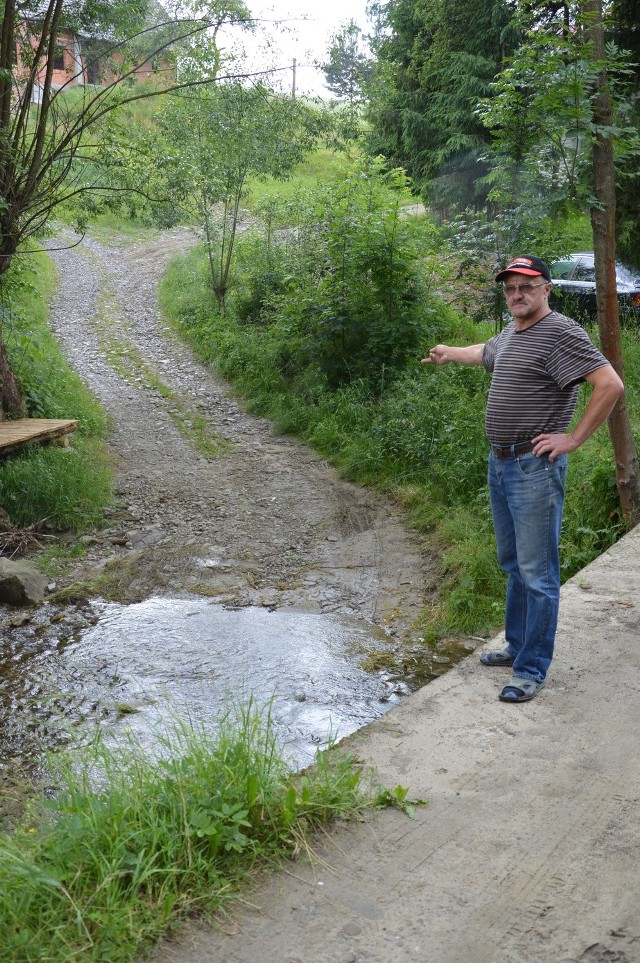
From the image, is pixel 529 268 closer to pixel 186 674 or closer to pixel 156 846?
pixel 156 846

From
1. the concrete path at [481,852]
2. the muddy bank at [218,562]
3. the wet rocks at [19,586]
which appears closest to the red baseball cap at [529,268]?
the concrete path at [481,852]

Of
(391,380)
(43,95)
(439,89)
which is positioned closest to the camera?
(43,95)

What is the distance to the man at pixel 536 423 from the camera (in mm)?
3580

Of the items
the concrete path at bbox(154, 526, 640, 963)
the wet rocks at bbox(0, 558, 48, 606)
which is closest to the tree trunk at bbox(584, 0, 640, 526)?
the concrete path at bbox(154, 526, 640, 963)

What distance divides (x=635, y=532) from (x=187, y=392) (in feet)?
28.2

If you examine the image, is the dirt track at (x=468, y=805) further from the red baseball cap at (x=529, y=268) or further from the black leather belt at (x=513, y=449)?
the red baseball cap at (x=529, y=268)

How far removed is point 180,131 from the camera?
1474 cm

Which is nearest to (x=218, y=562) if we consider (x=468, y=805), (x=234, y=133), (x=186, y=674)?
(x=186, y=674)

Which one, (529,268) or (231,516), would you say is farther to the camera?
(231,516)

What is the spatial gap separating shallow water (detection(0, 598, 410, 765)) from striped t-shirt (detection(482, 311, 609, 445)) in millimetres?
1927

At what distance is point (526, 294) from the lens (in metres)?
3.66

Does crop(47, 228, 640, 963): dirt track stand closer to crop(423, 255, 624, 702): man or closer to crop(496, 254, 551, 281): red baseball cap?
crop(423, 255, 624, 702): man

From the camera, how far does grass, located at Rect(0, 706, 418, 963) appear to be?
2285mm

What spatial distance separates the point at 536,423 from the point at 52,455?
6.66 meters
